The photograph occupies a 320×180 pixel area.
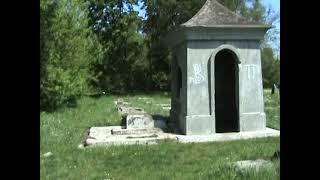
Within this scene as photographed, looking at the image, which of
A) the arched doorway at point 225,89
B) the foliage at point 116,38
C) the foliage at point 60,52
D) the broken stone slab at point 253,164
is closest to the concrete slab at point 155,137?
the arched doorway at point 225,89

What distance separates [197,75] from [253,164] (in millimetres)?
5293

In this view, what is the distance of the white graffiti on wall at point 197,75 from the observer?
12.9 meters

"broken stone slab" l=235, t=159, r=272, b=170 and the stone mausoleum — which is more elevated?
the stone mausoleum

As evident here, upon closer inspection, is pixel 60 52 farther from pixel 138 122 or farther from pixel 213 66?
pixel 213 66

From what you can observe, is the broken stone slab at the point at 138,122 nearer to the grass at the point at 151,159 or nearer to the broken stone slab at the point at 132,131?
the broken stone slab at the point at 132,131

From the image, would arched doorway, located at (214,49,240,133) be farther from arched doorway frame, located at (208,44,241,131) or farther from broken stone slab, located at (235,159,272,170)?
broken stone slab, located at (235,159,272,170)

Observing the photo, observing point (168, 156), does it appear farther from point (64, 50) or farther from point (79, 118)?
point (64, 50)

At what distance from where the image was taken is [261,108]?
43.8 ft

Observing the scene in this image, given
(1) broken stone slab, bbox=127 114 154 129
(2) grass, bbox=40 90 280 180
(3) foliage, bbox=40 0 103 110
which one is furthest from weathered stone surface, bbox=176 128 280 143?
(3) foliage, bbox=40 0 103 110

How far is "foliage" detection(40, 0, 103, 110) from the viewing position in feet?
62.6

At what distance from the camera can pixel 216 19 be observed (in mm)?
13133

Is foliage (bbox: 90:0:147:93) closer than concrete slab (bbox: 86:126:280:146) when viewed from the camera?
No

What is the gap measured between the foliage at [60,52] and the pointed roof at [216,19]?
8059 millimetres

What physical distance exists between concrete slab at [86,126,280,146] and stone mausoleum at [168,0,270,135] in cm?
47
